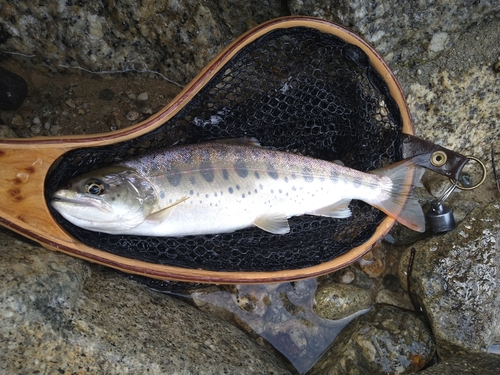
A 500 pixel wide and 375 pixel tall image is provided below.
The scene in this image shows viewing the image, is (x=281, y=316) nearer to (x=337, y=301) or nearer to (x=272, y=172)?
(x=337, y=301)

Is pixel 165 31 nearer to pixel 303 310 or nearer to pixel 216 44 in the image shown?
pixel 216 44

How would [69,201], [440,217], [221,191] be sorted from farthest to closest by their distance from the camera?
[440,217]
[221,191]
[69,201]

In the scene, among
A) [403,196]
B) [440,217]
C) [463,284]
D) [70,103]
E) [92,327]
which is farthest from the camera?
[70,103]

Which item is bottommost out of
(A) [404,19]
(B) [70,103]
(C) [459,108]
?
(B) [70,103]

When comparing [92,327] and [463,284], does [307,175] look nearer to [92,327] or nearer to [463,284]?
[463,284]

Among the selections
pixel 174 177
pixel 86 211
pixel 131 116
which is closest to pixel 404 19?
pixel 174 177

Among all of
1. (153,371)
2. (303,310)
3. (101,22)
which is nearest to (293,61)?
(101,22)

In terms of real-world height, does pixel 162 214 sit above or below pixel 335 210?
below

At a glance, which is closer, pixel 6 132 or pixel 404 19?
pixel 404 19
